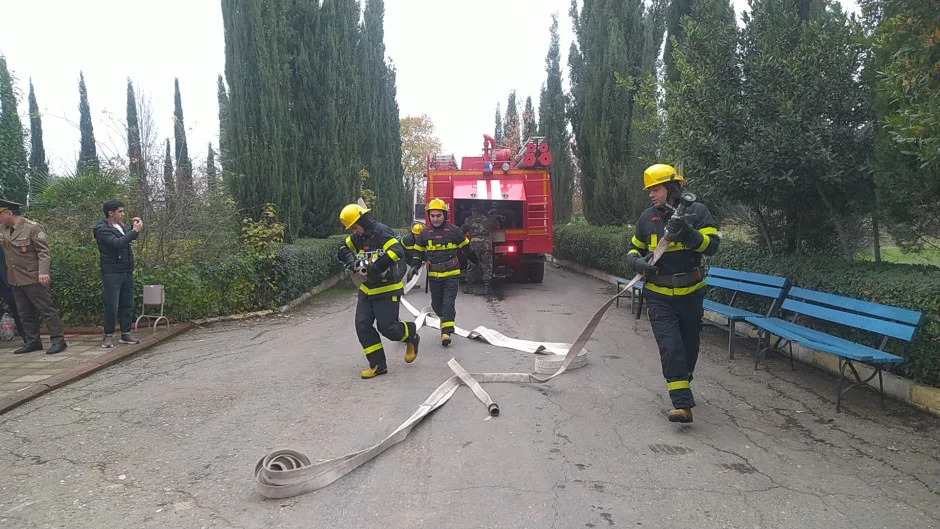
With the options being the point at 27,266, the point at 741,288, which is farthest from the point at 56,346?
the point at 741,288

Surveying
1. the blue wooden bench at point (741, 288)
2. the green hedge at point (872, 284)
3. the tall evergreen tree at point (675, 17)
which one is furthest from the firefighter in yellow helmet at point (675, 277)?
the tall evergreen tree at point (675, 17)

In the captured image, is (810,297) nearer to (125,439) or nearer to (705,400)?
(705,400)

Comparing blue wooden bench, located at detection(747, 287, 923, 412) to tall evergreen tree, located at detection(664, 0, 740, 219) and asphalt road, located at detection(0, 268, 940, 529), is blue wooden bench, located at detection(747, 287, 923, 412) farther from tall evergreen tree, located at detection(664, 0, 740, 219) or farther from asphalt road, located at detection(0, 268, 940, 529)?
tall evergreen tree, located at detection(664, 0, 740, 219)

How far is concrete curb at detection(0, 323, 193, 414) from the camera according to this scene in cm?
570

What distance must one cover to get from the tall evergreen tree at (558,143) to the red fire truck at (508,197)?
32.3 ft

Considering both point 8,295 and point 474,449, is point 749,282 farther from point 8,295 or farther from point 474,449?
point 8,295

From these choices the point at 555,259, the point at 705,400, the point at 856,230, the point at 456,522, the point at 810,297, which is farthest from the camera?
the point at 555,259

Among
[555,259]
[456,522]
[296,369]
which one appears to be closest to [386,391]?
[296,369]

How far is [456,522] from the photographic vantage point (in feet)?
10.9

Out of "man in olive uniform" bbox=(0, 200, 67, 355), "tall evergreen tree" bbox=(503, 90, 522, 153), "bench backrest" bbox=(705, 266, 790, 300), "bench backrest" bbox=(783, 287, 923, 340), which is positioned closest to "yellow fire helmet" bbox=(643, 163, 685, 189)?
"bench backrest" bbox=(783, 287, 923, 340)

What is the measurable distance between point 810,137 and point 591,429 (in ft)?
14.1

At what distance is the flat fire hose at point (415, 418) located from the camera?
3682 mm

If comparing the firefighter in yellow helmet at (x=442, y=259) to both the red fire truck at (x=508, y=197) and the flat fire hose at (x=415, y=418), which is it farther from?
the red fire truck at (x=508, y=197)

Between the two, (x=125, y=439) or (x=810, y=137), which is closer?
(x=125, y=439)
